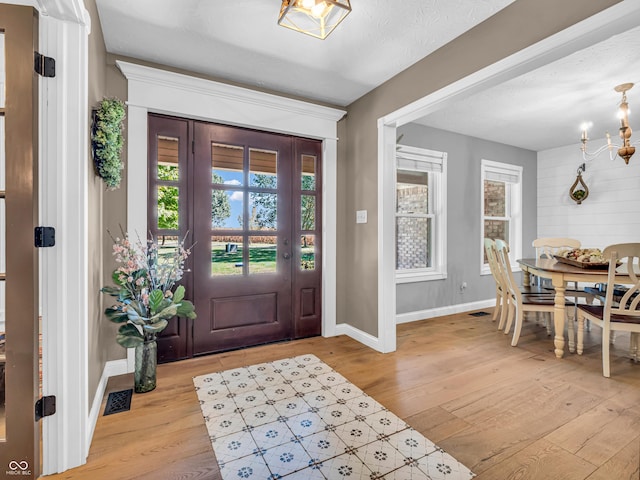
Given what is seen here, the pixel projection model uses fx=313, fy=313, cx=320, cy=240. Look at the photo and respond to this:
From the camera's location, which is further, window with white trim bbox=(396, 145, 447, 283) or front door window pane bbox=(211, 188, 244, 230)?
window with white trim bbox=(396, 145, 447, 283)

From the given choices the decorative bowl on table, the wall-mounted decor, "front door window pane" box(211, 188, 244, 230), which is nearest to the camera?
the decorative bowl on table

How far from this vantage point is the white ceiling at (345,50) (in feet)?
6.58

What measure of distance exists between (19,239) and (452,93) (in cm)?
271

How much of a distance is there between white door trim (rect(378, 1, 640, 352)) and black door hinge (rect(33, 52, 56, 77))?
238 cm

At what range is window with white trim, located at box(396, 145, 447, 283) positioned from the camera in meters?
4.13

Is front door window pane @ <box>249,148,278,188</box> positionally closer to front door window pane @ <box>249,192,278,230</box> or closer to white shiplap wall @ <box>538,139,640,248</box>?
front door window pane @ <box>249,192,278,230</box>

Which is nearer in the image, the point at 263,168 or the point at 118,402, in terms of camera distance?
the point at 118,402

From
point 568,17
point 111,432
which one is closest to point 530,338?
point 568,17

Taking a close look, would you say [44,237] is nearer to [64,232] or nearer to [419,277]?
[64,232]

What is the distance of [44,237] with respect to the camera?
4.65 feet

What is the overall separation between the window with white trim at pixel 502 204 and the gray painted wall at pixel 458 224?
0.18 meters

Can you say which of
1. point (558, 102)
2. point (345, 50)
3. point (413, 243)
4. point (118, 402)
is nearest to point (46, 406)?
point (118, 402)

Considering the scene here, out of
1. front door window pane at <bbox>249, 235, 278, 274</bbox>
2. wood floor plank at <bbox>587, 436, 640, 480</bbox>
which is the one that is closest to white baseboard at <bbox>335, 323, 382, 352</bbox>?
front door window pane at <bbox>249, 235, 278, 274</bbox>

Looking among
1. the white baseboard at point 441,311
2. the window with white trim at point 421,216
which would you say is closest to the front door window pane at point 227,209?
the window with white trim at point 421,216
